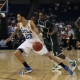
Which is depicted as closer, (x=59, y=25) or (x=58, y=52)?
(x=58, y=52)

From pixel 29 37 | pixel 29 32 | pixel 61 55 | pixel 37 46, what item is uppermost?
pixel 29 32

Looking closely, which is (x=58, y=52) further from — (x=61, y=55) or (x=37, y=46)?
(x=37, y=46)

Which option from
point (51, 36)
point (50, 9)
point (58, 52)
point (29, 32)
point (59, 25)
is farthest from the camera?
point (50, 9)

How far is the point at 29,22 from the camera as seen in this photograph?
21.4 ft

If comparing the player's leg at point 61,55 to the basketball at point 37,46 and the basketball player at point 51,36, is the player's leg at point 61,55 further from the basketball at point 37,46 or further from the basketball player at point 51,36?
the basketball at point 37,46

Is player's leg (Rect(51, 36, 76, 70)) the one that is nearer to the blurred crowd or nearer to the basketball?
the basketball

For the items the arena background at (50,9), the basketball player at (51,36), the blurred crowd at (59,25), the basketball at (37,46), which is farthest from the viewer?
the arena background at (50,9)

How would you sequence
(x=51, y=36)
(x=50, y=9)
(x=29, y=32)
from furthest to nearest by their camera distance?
(x=50, y=9)
(x=51, y=36)
(x=29, y=32)

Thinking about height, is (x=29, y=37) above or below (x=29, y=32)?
below

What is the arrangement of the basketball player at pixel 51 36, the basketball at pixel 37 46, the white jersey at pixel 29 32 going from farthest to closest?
the basketball player at pixel 51 36 < the white jersey at pixel 29 32 < the basketball at pixel 37 46

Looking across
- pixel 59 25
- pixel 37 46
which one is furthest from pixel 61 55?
pixel 59 25

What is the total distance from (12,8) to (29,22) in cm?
1832

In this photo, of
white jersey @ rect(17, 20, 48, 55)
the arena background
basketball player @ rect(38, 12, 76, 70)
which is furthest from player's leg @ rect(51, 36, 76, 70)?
the arena background

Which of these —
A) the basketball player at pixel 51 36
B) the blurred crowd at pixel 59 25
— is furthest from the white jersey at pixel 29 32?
the blurred crowd at pixel 59 25
